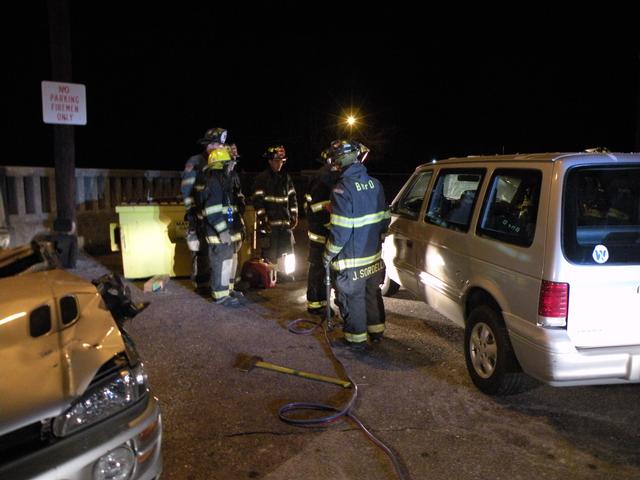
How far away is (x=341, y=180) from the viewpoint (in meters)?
5.01

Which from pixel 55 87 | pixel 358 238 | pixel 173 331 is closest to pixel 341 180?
pixel 358 238

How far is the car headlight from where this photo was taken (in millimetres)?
2230

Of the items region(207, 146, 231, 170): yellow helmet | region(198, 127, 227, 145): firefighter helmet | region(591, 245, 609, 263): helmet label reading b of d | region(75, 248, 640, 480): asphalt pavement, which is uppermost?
region(198, 127, 227, 145): firefighter helmet

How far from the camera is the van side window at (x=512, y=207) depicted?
150 inches

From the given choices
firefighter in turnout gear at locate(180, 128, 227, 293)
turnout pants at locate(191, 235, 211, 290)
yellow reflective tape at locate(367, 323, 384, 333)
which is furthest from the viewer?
turnout pants at locate(191, 235, 211, 290)

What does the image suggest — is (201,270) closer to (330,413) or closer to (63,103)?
(63,103)

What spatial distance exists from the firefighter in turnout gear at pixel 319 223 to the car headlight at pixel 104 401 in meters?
3.49

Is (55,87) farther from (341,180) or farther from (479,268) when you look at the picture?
(479,268)

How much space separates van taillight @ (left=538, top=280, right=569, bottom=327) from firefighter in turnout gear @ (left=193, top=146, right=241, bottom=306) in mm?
3814

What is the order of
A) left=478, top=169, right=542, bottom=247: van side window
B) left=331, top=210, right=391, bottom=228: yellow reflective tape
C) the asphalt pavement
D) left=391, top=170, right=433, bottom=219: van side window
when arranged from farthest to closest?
left=391, top=170, right=433, bottom=219: van side window < left=331, top=210, right=391, bottom=228: yellow reflective tape < left=478, top=169, right=542, bottom=247: van side window < the asphalt pavement

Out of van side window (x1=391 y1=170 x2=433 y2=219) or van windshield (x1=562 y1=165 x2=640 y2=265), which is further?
van side window (x1=391 y1=170 x2=433 y2=219)

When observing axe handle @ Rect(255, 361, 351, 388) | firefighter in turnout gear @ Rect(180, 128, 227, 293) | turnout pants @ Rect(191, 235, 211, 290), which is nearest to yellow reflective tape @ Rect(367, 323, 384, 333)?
axe handle @ Rect(255, 361, 351, 388)

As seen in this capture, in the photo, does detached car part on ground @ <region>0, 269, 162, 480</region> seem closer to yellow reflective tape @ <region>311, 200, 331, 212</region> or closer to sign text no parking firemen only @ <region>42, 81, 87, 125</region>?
yellow reflective tape @ <region>311, 200, 331, 212</region>

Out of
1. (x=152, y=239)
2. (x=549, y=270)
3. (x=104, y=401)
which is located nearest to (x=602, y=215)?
(x=549, y=270)
